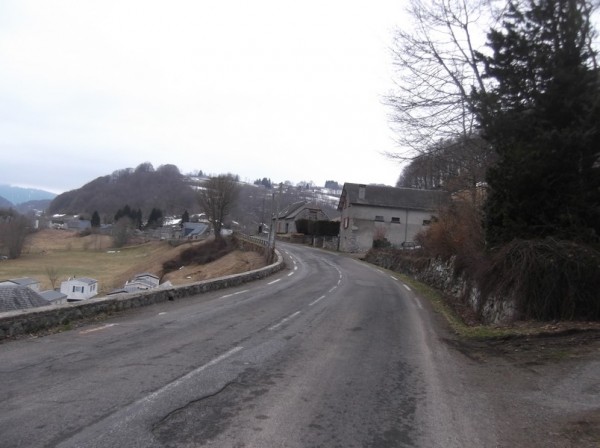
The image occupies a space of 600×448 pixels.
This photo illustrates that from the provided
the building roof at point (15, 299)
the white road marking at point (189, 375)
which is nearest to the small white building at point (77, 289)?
the building roof at point (15, 299)

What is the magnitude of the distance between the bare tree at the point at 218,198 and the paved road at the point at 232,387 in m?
61.0

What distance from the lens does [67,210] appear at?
631 feet

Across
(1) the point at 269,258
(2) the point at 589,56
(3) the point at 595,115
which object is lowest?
(1) the point at 269,258

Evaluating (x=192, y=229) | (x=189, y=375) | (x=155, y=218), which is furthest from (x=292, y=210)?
(x=189, y=375)

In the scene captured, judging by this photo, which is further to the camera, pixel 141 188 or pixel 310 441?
pixel 141 188

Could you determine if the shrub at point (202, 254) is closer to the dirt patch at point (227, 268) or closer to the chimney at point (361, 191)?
the dirt patch at point (227, 268)

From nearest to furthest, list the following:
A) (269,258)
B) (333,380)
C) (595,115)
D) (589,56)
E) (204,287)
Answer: (333,380) < (595,115) < (589,56) < (204,287) < (269,258)

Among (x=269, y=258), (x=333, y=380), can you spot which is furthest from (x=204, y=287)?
(x=269, y=258)

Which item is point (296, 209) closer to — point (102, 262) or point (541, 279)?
point (102, 262)

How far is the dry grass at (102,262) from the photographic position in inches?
1964

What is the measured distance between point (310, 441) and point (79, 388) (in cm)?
282

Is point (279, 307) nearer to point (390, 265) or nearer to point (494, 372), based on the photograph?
point (494, 372)

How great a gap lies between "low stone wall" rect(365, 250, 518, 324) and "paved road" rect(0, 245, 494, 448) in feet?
7.08

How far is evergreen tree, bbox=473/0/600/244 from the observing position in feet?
40.2
